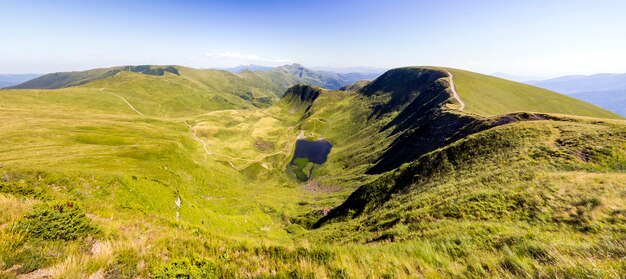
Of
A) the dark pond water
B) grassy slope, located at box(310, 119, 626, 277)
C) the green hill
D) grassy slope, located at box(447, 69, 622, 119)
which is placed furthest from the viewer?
the dark pond water

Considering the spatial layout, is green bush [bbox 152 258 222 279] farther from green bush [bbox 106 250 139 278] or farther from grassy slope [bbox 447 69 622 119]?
grassy slope [bbox 447 69 622 119]

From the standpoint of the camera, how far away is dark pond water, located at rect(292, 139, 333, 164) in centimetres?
15859

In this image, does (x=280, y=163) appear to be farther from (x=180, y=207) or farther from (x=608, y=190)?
(x=608, y=190)

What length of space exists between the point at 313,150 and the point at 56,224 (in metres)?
165

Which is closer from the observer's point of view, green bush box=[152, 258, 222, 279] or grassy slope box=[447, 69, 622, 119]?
green bush box=[152, 258, 222, 279]

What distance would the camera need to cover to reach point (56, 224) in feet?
23.9

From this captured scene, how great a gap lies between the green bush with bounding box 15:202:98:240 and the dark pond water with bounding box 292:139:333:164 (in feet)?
473

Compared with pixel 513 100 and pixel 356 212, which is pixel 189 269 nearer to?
pixel 356 212

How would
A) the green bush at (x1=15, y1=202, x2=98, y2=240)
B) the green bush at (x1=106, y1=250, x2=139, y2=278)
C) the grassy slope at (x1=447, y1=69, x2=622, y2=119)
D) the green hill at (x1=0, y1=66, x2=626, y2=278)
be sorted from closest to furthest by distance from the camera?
1. the green bush at (x1=106, y1=250, x2=139, y2=278)
2. the green hill at (x1=0, y1=66, x2=626, y2=278)
3. the green bush at (x1=15, y1=202, x2=98, y2=240)
4. the grassy slope at (x1=447, y1=69, x2=622, y2=119)

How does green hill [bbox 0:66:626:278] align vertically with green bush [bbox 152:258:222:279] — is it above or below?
below

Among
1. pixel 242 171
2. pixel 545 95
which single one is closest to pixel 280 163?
pixel 242 171

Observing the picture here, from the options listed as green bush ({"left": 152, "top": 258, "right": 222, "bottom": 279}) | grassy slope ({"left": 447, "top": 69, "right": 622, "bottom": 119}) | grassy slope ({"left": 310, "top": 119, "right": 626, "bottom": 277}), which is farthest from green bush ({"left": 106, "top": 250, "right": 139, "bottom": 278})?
grassy slope ({"left": 447, "top": 69, "right": 622, "bottom": 119})

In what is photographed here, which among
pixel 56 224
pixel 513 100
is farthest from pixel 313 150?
pixel 56 224

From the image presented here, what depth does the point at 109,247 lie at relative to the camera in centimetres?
688
